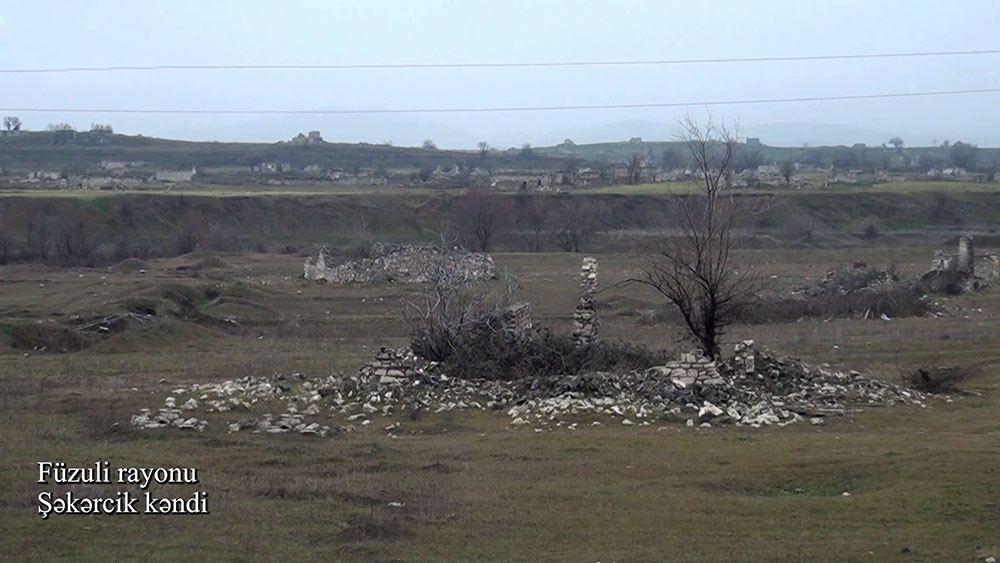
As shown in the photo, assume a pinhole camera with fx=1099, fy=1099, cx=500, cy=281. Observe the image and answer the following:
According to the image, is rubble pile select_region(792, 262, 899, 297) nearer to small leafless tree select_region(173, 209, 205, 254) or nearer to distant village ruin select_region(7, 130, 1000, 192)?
small leafless tree select_region(173, 209, 205, 254)

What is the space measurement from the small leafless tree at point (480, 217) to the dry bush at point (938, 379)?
51499 mm

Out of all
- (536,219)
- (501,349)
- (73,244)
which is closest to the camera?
(501,349)

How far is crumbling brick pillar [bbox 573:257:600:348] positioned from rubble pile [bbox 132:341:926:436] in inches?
96.7

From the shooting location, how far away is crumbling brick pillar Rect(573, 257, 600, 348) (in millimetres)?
22386

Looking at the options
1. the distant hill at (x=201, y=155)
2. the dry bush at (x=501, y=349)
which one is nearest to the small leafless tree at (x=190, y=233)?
the distant hill at (x=201, y=155)

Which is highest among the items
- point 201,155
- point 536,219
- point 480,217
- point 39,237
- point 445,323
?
point 201,155

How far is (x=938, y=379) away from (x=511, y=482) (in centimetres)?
1149

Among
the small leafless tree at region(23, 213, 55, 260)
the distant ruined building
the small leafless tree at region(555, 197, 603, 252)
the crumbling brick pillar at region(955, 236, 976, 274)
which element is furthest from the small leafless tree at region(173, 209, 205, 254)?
the crumbling brick pillar at region(955, 236, 976, 274)

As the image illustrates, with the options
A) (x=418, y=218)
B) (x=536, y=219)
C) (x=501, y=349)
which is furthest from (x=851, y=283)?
(x=418, y=218)

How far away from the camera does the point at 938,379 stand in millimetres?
21078

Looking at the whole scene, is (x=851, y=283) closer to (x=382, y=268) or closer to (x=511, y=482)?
(x=382, y=268)

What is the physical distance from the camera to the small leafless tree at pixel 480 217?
74.2 meters

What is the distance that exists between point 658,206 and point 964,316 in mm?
53508

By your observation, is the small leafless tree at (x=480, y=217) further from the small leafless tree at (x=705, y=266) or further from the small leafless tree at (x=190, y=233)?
the small leafless tree at (x=705, y=266)
